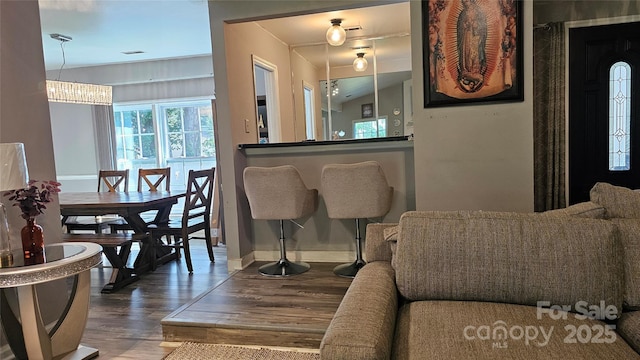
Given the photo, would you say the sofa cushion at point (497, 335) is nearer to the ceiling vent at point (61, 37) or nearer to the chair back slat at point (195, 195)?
the chair back slat at point (195, 195)

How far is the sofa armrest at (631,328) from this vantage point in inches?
57.5

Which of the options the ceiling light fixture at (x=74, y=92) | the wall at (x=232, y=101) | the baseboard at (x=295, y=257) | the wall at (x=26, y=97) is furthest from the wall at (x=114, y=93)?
the wall at (x=26, y=97)

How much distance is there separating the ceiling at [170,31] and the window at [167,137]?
0.81 meters

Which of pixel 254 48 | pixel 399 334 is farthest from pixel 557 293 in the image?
pixel 254 48

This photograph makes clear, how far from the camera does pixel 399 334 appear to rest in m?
1.50

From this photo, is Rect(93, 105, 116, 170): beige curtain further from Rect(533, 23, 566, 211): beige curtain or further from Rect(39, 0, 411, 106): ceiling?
Rect(533, 23, 566, 211): beige curtain

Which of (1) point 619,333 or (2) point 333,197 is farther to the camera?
(2) point 333,197

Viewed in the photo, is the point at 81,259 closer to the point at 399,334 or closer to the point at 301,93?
the point at 399,334

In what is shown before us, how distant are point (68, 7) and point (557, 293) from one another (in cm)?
442

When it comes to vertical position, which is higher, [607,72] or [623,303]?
[607,72]

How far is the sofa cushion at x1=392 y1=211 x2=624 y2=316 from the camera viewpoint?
159 cm

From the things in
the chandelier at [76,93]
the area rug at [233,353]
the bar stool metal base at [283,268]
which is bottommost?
the area rug at [233,353]

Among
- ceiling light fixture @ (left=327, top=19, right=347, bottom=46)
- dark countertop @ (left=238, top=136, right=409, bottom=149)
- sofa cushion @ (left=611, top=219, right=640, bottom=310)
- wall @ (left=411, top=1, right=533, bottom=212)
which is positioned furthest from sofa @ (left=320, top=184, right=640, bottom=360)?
ceiling light fixture @ (left=327, top=19, right=347, bottom=46)

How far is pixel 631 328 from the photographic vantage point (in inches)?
59.2
